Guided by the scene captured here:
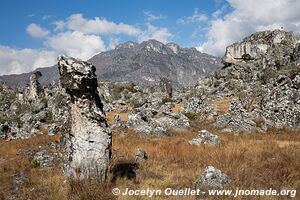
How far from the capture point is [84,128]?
34.1ft

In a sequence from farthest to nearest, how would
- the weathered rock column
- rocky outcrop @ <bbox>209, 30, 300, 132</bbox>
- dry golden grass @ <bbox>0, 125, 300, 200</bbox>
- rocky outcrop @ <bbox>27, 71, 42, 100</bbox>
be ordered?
rocky outcrop @ <bbox>27, 71, 42, 100</bbox> → rocky outcrop @ <bbox>209, 30, 300, 132</bbox> → the weathered rock column → dry golden grass @ <bbox>0, 125, 300, 200</bbox>

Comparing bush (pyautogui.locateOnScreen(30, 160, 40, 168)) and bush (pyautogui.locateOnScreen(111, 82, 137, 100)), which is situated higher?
bush (pyautogui.locateOnScreen(111, 82, 137, 100))

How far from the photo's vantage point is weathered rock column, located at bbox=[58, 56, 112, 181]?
10.3m

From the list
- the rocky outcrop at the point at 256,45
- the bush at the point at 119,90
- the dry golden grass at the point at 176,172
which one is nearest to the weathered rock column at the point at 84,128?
the dry golden grass at the point at 176,172

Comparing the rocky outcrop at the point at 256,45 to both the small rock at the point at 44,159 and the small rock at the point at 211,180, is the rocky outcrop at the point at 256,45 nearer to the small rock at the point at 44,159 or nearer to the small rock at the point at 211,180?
the small rock at the point at 44,159

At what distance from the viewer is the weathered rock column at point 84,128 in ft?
33.7

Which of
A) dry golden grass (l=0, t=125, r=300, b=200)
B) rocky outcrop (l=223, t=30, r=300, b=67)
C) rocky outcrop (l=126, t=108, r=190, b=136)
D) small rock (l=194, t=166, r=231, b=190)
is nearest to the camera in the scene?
dry golden grass (l=0, t=125, r=300, b=200)

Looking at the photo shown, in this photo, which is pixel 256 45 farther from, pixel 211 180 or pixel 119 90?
pixel 211 180

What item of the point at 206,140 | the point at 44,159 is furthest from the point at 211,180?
the point at 206,140

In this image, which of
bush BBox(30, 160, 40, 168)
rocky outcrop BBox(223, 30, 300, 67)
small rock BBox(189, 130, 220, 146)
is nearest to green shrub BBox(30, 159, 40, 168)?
bush BBox(30, 160, 40, 168)

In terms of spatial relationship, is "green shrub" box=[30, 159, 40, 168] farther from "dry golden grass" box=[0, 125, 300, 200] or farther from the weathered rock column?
the weathered rock column

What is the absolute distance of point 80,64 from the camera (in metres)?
10.5

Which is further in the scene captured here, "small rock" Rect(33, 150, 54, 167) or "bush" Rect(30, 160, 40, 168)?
"small rock" Rect(33, 150, 54, 167)

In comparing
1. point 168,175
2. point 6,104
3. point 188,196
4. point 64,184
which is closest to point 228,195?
point 188,196
